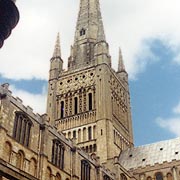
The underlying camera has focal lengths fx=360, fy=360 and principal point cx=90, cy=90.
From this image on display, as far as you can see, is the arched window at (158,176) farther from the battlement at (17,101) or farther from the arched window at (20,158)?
the arched window at (20,158)

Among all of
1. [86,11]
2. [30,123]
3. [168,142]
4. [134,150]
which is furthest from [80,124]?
[86,11]

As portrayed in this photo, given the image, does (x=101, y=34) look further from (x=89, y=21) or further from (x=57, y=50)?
(x=89, y=21)

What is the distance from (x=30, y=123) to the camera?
113 feet

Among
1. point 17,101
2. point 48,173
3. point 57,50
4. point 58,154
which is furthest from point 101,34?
point 48,173

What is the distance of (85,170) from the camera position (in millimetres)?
41562

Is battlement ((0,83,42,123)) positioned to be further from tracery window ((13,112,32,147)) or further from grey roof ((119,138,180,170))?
grey roof ((119,138,180,170))

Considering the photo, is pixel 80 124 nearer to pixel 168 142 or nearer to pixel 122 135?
pixel 122 135

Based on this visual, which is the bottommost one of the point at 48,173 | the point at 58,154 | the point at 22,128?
the point at 48,173

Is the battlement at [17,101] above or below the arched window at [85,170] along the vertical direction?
above

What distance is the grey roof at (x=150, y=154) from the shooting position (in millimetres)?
58219

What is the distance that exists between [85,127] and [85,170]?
716 inches

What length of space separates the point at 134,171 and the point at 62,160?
824 inches

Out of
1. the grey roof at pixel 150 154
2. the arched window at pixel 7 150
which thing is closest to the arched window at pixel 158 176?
the grey roof at pixel 150 154

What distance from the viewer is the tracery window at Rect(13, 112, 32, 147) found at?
32250 mm
